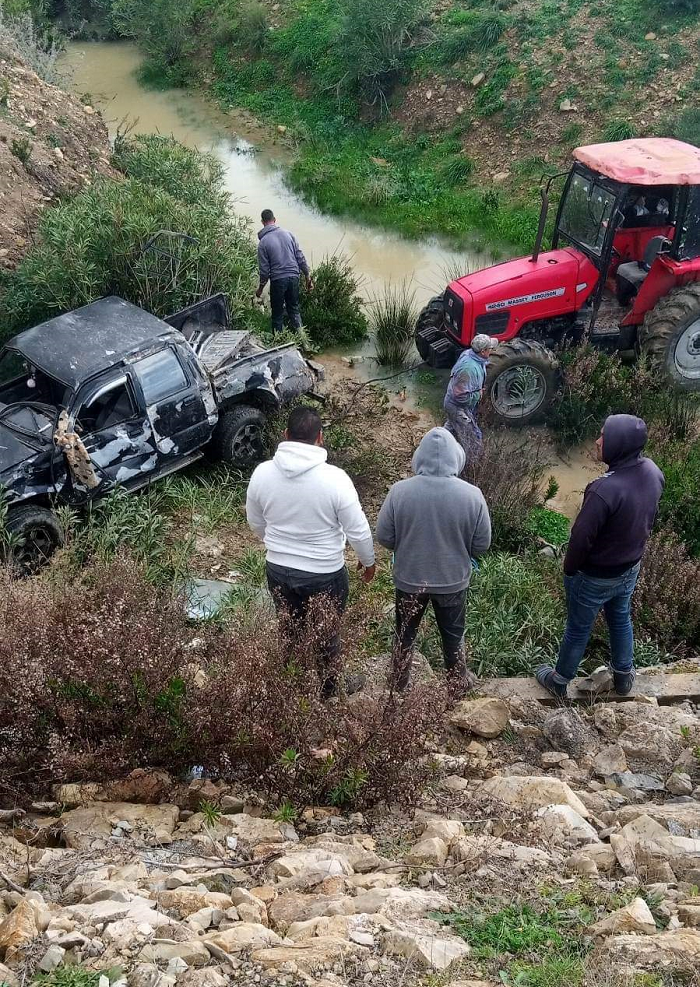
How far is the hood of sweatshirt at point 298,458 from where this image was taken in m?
3.98

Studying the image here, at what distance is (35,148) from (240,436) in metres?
5.73

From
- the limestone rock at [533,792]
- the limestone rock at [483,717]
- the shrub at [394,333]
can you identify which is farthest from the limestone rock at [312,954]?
the shrub at [394,333]

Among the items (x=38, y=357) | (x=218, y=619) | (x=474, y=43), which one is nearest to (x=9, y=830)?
(x=218, y=619)

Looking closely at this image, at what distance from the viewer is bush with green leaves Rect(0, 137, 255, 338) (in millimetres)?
8047

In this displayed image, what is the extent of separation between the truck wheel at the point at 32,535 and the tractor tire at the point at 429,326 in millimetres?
4130

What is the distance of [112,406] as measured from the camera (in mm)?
6562

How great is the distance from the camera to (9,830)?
3.28 metres

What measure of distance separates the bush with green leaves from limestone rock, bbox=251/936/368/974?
6587 millimetres

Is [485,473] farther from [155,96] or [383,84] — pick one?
[155,96]

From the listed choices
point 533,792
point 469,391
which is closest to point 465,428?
point 469,391

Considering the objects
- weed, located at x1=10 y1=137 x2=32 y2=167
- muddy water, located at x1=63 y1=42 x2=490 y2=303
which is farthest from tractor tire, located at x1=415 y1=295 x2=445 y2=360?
weed, located at x1=10 y1=137 x2=32 y2=167

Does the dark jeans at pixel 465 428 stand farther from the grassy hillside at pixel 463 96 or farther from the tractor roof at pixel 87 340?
the grassy hillside at pixel 463 96

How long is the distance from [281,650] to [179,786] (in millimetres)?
692

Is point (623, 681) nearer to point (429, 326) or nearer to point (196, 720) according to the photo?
point (196, 720)
